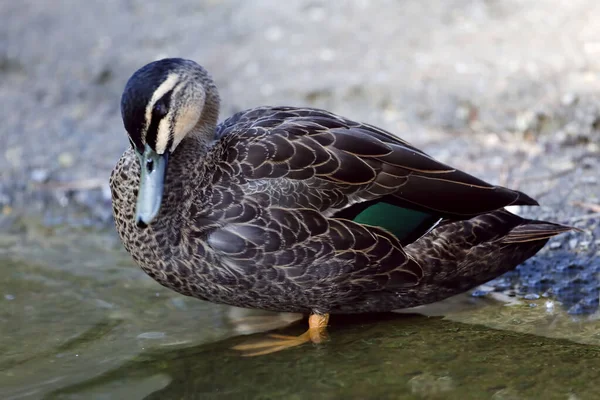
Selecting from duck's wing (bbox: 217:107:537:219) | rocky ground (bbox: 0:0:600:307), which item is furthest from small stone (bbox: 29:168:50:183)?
duck's wing (bbox: 217:107:537:219)

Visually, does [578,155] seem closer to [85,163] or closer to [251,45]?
[251,45]

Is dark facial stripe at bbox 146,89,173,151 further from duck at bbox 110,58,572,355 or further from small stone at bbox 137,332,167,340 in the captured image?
small stone at bbox 137,332,167,340

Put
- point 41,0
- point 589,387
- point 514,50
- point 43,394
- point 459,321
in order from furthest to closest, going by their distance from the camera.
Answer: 1. point 41,0
2. point 514,50
3. point 459,321
4. point 43,394
5. point 589,387

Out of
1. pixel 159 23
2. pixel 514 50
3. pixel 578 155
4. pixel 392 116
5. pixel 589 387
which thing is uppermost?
pixel 159 23

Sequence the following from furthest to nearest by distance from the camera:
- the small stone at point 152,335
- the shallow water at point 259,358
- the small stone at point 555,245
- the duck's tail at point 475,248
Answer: the small stone at point 555,245, the small stone at point 152,335, the duck's tail at point 475,248, the shallow water at point 259,358

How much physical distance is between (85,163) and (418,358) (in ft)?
12.7

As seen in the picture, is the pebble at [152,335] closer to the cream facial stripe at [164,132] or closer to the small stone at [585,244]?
the cream facial stripe at [164,132]

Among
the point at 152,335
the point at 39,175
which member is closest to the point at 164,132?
the point at 152,335

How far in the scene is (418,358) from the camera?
3932mm

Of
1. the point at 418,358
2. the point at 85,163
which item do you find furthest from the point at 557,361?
the point at 85,163

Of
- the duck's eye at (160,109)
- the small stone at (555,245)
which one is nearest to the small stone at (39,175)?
the duck's eye at (160,109)

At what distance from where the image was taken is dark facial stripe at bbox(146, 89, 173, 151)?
→ 12.7 ft

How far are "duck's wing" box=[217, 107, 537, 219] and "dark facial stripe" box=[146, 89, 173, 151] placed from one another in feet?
1.42

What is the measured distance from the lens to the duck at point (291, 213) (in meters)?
4.01
